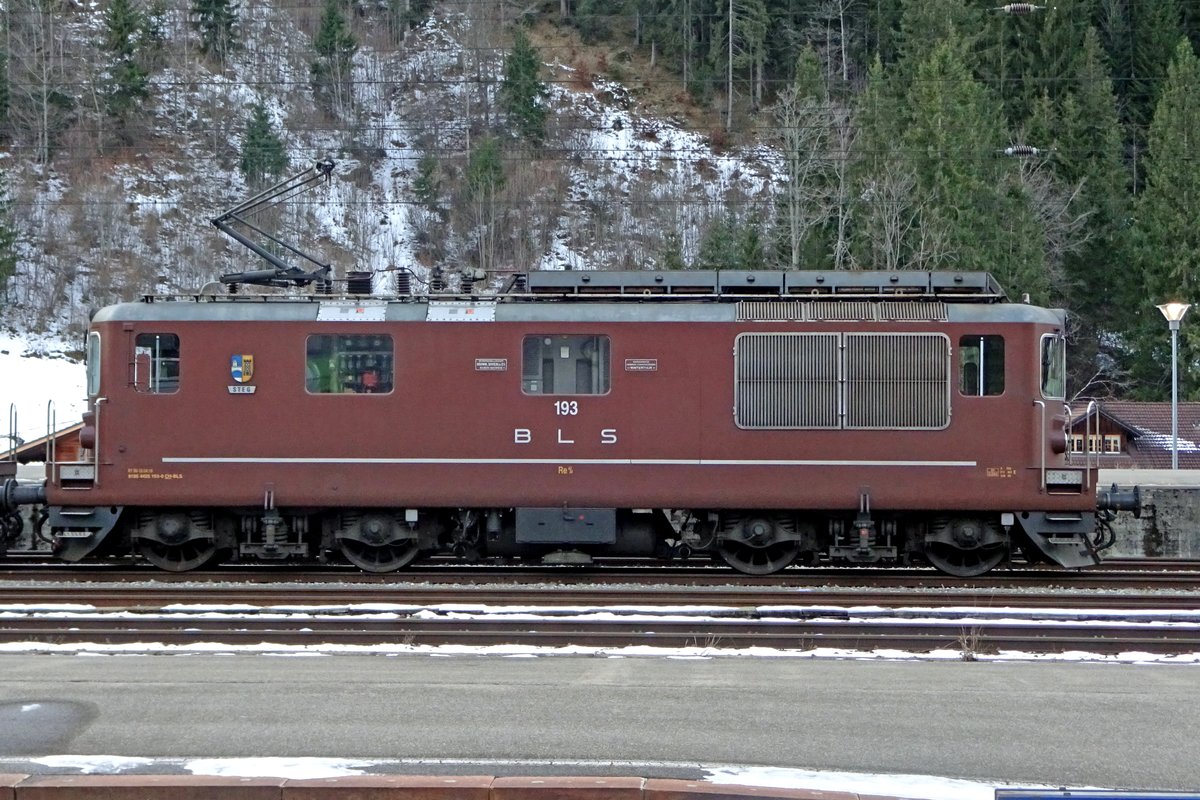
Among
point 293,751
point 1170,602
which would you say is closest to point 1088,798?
point 293,751

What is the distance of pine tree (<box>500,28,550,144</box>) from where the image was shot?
62406 mm

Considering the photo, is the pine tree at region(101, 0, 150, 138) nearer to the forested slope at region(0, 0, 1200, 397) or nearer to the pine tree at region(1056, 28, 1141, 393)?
the forested slope at region(0, 0, 1200, 397)

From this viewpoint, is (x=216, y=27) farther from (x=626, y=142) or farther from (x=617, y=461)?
(x=617, y=461)

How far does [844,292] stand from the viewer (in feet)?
51.5

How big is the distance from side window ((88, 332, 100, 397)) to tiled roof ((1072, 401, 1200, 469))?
100.0 ft

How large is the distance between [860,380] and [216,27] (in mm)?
61012

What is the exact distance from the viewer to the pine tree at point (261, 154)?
5728 centimetres

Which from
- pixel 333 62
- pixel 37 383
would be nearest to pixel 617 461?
pixel 37 383

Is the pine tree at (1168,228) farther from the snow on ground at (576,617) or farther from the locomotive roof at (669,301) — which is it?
the snow on ground at (576,617)

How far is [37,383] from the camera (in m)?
42.8

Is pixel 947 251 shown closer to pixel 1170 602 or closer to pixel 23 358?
pixel 1170 602

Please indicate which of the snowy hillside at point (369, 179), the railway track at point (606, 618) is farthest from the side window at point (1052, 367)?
the snowy hillside at point (369, 179)

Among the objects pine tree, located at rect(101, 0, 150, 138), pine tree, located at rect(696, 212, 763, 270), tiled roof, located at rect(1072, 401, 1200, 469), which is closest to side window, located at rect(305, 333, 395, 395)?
pine tree, located at rect(696, 212, 763, 270)

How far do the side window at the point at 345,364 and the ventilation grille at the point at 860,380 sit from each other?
15.3 feet
